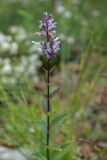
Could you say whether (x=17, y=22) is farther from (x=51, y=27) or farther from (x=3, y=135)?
(x=51, y=27)

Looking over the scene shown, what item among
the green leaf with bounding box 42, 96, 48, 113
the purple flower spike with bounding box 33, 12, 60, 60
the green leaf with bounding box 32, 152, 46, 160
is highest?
the purple flower spike with bounding box 33, 12, 60, 60

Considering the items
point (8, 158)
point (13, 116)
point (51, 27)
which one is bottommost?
point (8, 158)

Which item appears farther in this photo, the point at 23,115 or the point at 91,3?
the point at 91,3

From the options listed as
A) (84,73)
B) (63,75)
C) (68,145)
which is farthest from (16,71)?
(68,145)

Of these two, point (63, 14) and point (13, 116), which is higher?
point (63, 14)

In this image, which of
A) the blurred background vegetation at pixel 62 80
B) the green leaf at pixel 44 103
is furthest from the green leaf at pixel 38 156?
the green leaf at pixel 44 103

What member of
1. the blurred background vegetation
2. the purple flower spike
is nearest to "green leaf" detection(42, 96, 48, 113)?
the blurred background vegetation

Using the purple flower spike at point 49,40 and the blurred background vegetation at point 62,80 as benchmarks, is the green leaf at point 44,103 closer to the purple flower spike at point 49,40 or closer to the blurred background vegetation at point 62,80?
the blurred background vegetation at point 62,80

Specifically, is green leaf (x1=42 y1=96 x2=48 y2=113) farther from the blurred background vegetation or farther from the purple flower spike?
the purple flower spike
